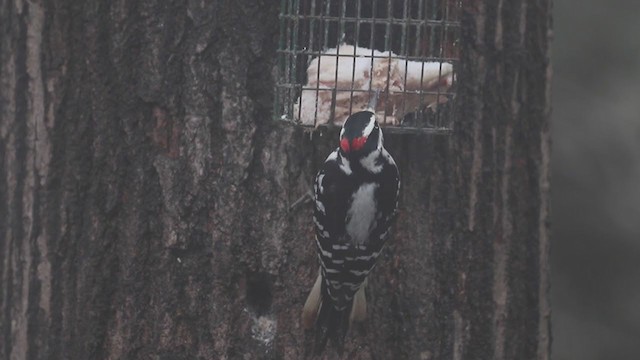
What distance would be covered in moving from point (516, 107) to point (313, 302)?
1042mm

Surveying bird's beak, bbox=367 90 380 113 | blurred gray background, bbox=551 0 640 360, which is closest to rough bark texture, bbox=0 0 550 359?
bird's beak, bbox=367 90 380 113

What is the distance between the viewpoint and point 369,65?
4785mm

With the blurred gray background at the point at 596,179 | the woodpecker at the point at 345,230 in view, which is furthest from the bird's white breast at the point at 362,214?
the blurred gray background at the point at 596,179

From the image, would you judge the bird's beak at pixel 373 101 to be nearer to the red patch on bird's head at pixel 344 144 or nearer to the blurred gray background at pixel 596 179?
the red patch on bird's head at pixel 344 144

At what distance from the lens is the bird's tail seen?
15.4ft

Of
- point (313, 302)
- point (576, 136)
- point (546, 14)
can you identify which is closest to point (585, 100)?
point (576, 136)

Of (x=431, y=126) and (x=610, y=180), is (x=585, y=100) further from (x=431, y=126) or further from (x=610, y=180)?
(x=431, y=126)

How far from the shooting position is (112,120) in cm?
478

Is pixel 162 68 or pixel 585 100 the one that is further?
pixel 585 100

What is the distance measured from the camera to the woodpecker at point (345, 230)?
4.68 meters

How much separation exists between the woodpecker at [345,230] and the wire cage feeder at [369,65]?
0.11 m

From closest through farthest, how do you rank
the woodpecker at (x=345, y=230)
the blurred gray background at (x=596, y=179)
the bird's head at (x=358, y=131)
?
the bird's head at (x=358, y=131), the woodpecker at (x=345, y=230), the blurred gray background at (x=596, y=179)

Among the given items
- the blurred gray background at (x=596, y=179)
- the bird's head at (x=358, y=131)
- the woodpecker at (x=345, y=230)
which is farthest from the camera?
the blurred gray background at (x=596, y=179)

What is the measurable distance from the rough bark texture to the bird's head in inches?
14.3
